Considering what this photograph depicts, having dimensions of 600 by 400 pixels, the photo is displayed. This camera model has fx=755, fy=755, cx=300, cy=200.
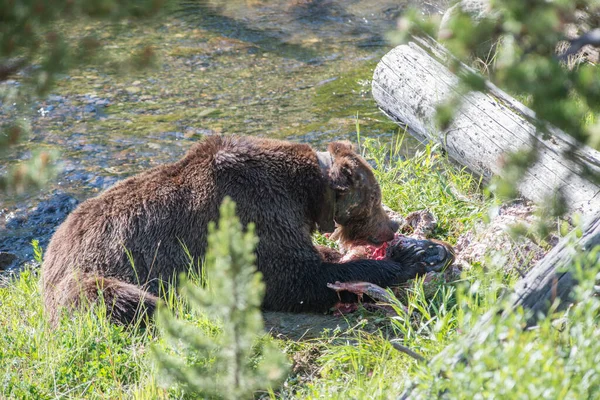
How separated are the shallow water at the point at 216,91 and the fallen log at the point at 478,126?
1008 mm

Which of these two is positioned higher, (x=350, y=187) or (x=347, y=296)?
(x=350, y=187)

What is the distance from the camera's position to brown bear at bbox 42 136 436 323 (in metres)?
5.26

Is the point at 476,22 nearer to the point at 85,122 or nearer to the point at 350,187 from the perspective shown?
the point at 350,187

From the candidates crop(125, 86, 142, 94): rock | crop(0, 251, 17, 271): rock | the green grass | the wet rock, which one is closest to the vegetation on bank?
the green grass

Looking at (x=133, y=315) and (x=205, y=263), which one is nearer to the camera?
(x=133, y=315)

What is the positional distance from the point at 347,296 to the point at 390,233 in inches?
30.0

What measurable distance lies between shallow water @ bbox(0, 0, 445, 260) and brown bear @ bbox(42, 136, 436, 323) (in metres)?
2.31

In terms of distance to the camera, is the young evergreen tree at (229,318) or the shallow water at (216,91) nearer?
the young evergreen tree at (229,318)

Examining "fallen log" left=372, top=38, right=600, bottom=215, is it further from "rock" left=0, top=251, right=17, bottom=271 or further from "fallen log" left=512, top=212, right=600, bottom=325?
"rock" left=0, top=251, right=17, bottom=271

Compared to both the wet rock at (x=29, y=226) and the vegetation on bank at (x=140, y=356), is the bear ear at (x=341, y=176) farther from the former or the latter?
the wet rock at (x=29, y=226)

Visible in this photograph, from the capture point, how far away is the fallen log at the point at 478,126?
5234 millimetres

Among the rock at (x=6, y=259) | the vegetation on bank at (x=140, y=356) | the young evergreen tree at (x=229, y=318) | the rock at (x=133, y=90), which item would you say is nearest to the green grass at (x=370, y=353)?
the vegetation on bank at (x=140, y=356)

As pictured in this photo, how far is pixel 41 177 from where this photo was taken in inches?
123

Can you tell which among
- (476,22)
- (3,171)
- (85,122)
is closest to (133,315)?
(476,22)
